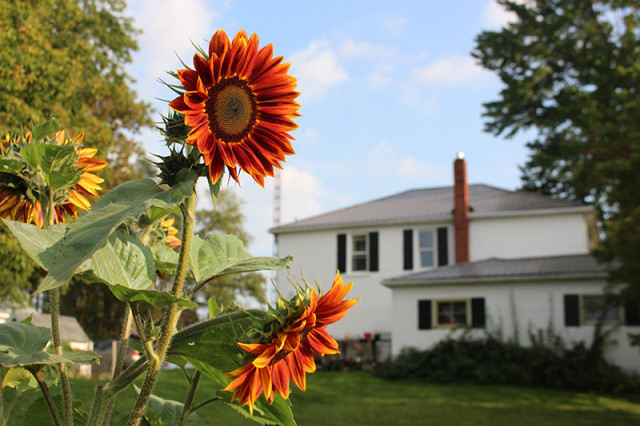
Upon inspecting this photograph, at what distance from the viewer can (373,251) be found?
983 inches

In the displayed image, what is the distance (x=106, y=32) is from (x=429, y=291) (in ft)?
44.5

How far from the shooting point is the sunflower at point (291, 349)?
3.33 ft

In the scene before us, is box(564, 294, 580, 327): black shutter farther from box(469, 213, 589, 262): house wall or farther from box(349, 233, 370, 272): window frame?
box(349, 233, 370, 272): window frame

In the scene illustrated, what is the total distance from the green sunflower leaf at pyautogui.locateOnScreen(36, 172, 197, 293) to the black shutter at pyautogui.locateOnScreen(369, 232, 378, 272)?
23927 mm

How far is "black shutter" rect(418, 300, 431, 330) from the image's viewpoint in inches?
792

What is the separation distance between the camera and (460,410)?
1248 centimetres

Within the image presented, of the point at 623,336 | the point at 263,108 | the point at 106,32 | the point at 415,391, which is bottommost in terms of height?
the point at 415,391

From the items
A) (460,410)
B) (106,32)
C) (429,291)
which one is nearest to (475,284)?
(429,291)

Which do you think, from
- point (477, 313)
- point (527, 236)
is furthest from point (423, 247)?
point (477, 313)

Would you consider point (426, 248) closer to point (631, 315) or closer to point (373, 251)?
point (373, 251)

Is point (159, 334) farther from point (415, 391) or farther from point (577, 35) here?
point (577, 35)

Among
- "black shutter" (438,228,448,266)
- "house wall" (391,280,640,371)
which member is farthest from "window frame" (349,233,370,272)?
"house wall" (391,280,640,371)

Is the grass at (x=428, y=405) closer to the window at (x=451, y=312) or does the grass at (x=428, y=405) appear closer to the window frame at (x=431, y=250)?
the window at (x=451, y=312)

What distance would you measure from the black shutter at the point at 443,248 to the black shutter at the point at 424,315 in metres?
3.68
